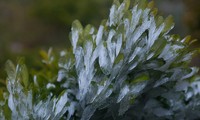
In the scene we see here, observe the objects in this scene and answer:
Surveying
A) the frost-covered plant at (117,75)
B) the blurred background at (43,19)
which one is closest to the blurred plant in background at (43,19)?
the blurred background at (43,19)

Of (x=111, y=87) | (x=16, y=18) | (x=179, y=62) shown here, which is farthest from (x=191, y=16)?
(x=16, y=18)

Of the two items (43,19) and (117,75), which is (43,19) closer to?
(43,19)

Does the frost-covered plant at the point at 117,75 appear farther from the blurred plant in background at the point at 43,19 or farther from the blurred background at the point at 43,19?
the blurred plant in background at the point at 43,19

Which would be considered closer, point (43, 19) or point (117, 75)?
point (117, 75)

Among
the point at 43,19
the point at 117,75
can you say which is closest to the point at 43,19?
the point at 43,19

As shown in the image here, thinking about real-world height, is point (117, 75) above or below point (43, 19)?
below

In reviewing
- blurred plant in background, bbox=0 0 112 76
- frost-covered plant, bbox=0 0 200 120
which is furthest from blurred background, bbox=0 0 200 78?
frost-covered plant, bbox=0 0 200 120

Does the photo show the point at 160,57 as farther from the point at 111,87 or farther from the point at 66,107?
the point at 66,107

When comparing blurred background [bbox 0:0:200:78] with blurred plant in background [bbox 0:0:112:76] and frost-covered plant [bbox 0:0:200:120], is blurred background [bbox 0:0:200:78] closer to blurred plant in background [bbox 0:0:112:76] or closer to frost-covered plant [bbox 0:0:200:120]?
blurred plant in background [bbox 0:0:112:76]
